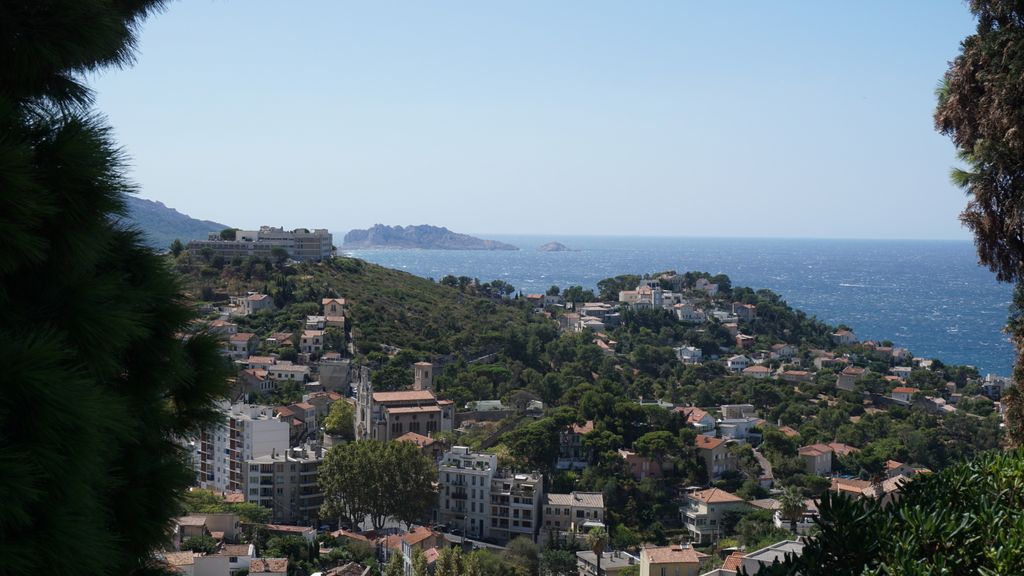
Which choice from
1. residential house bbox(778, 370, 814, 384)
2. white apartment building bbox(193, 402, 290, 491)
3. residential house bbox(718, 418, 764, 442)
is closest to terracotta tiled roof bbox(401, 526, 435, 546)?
white apartment building bbox(193, 402, 290, 491)

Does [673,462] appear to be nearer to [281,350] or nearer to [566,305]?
[281,350]

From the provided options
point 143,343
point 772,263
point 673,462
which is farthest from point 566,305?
point 772,263

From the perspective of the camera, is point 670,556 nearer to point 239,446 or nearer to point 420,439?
point 420,439

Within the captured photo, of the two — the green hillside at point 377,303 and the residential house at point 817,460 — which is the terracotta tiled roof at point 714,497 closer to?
the residential house at point 817,460

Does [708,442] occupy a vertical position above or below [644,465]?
above

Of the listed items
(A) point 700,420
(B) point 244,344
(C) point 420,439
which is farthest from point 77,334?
(B) point 244,344

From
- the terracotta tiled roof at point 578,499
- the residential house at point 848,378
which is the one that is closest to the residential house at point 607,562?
the terracotta tiled roof at point 578,499
